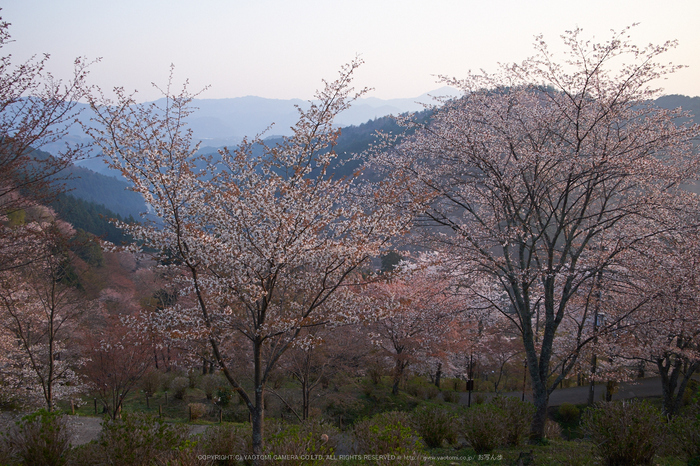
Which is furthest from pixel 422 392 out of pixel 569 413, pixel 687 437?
pixel 687 437

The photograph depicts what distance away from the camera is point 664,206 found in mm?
8109

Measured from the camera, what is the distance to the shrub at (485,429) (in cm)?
697

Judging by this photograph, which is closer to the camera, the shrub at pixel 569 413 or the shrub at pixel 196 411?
the shrub at pixel 196 411

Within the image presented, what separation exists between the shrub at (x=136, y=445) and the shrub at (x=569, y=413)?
17964mm

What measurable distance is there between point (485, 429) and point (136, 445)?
5712 mm

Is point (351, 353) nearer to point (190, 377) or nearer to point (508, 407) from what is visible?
point (508, 407)

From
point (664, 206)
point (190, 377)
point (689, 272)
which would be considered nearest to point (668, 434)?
point (689, 272)

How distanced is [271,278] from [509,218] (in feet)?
20.2

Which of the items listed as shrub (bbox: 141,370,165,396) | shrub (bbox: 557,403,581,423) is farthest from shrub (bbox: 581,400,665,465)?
shrub (bbox: 141,370,165,396)

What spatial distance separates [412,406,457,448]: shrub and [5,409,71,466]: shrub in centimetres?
606

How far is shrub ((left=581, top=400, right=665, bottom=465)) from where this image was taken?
5.15 meters

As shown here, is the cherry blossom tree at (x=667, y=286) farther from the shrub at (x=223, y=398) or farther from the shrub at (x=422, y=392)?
the shrub at (x=223, y=398)

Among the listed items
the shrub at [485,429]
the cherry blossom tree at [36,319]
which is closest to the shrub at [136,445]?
the shrub at [485,429]

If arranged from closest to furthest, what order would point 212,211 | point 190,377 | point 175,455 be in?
point 175,455 → point 212,211 → point 190,377
